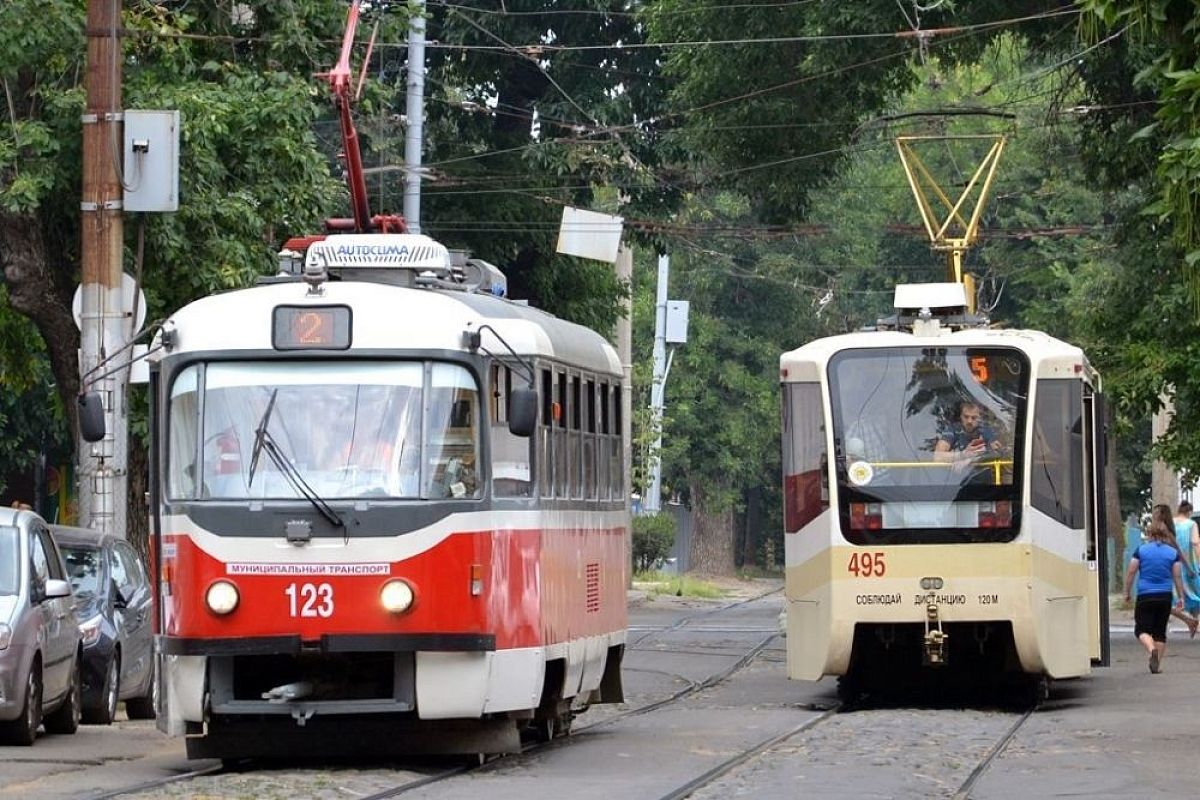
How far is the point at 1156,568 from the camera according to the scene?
79.4 ft

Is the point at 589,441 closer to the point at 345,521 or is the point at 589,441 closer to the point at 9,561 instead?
the point at 345,521

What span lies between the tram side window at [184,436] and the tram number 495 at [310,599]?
2.78ft

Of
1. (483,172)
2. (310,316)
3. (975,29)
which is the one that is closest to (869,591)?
(310,316)

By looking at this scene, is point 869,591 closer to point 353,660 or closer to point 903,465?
point 903,465

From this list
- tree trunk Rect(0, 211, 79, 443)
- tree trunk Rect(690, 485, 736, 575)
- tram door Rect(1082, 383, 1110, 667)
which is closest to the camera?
tram door Rect(1082, 383, 1110, 667)

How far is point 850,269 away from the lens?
73.4m

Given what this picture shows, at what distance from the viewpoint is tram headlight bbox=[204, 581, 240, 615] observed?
A: 14203mm

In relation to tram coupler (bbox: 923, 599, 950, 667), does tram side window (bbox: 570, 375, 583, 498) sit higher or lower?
higher

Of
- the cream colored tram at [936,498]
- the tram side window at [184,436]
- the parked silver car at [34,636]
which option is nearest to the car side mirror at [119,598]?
the parked silver car at [34,636]

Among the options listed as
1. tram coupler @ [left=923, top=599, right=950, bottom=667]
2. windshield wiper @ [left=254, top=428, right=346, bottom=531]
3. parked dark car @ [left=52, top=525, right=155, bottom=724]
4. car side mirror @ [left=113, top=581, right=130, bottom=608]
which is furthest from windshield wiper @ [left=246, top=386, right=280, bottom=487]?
tram coupler @ [left=923, top=599, right=950, bottom=667]

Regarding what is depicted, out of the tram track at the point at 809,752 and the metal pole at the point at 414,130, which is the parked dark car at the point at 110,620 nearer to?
the tram track at the point at 809,752

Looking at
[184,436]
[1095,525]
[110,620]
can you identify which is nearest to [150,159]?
[110,620]

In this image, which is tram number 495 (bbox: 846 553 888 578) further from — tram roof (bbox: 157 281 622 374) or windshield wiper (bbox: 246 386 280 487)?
windshield wiper (bbox: 246 386 280 487)

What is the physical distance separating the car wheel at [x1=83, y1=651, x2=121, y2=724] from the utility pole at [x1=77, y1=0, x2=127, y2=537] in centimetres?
137
